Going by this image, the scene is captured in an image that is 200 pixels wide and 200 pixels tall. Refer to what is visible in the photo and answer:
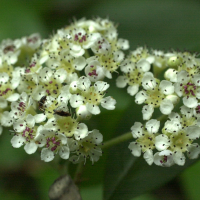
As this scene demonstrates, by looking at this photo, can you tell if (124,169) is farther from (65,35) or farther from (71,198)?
(65,35)

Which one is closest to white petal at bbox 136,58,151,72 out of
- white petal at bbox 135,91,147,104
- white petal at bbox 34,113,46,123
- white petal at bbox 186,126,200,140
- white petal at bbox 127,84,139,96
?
white petal at bbox 127,84,139,96

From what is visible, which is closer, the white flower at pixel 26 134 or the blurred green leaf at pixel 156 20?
the white flower at pixel 26 134

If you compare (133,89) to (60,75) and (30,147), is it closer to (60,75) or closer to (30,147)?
(60,75)

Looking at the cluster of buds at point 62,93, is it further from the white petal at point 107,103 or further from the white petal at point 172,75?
the white petal at point 172,75

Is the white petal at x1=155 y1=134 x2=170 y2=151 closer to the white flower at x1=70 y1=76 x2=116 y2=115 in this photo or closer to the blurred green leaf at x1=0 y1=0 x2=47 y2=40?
the white flower at x1=70 y1=76 x2=116 y2=115

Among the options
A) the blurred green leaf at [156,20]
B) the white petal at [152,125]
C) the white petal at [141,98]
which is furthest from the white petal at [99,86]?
the blurred green leaf at [156,20]

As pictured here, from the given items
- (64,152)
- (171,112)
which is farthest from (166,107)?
(64,152)

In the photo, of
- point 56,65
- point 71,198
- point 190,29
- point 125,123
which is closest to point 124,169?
point 125,123
